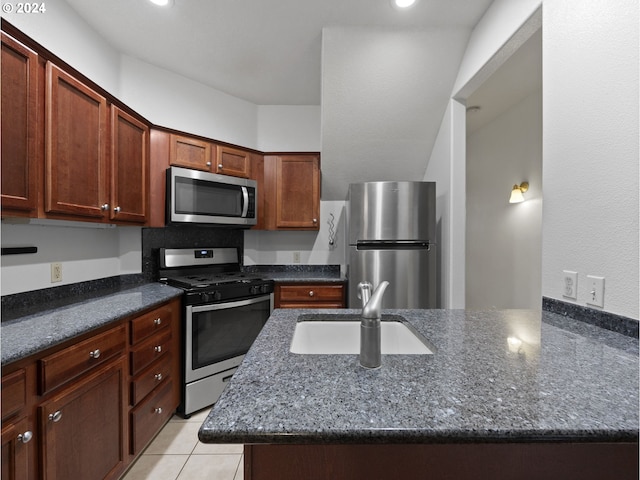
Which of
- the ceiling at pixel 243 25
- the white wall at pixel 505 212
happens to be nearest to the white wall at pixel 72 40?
the ceiling at pixel 243 25

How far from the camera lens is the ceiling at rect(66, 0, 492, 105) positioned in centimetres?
189

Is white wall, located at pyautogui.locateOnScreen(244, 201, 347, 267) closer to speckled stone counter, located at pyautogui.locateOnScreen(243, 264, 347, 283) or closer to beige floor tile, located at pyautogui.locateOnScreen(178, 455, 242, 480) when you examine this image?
speckled stone counter, located at pyautogui.locateOnScreen(243, 264, 347, 283)

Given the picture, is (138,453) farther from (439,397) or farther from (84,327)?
(439,397)

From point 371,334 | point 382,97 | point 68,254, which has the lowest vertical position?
point 371,334

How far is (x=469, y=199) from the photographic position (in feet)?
12.7

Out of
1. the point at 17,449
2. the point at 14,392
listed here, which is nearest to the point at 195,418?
the point at 17,449

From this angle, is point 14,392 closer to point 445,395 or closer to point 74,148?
point 74,148

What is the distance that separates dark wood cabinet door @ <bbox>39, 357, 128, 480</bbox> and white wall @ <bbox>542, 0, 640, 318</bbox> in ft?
6.73

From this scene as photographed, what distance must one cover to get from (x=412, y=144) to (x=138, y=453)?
3.00 meters

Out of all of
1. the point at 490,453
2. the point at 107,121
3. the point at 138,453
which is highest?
the point at 107,121

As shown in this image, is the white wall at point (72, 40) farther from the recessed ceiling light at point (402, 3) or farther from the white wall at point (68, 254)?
the recessed ceiling light at point (402, 3)

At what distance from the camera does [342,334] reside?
1.19m

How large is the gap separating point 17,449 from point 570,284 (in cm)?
209

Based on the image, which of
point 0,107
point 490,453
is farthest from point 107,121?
point 490,453
